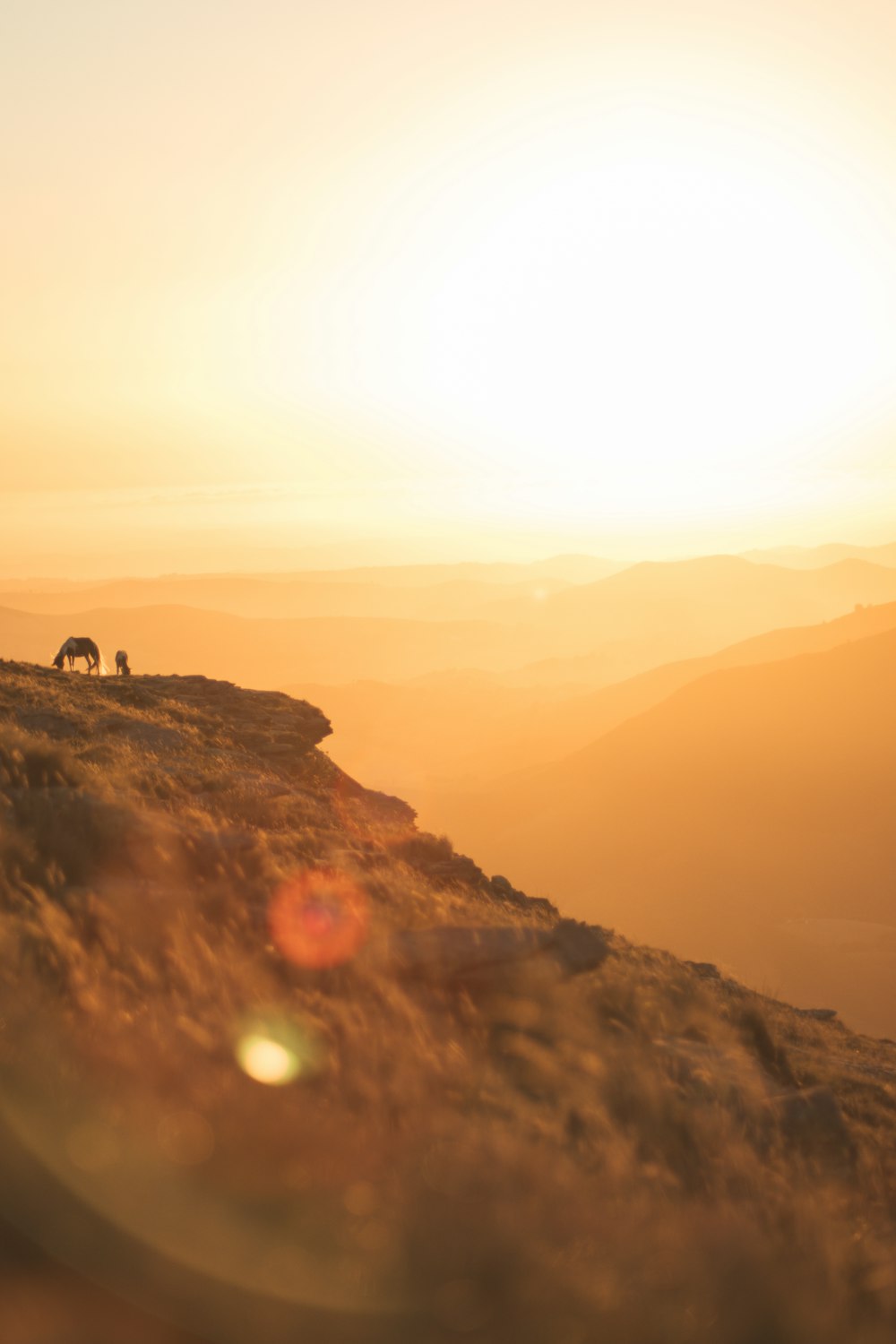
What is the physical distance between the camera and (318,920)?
9.93m

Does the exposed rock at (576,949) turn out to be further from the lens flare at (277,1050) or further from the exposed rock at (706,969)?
the exposed rock at (706,969)

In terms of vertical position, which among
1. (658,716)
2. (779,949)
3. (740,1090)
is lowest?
(779,949)

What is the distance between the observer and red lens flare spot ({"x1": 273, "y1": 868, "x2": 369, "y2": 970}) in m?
8.95

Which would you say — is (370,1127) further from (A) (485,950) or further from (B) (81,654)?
(B) (81,654)

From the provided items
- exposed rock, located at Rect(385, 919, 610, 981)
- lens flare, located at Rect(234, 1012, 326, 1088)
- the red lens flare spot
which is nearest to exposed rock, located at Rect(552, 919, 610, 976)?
exposed rock, located at Rect(385, 919, 610, 981)

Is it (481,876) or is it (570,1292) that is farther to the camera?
(481,876)

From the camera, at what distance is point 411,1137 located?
5.84 m

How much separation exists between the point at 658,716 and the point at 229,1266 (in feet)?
579

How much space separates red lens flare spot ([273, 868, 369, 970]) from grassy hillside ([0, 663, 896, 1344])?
5cm

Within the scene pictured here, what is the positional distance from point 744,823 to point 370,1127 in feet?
447

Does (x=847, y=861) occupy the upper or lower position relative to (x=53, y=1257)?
lower

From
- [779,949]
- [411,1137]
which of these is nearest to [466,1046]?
[411,1137]

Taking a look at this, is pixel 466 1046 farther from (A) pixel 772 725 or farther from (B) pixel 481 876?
(A) pixel 772 725

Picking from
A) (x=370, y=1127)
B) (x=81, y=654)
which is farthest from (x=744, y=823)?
(x=370, y=1127)
